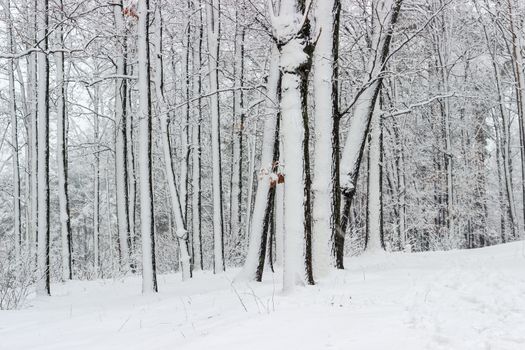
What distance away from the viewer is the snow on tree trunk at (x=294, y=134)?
19.0 feet

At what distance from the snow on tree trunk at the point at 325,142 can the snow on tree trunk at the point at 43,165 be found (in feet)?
19.1

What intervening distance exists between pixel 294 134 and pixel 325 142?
1.78 meters

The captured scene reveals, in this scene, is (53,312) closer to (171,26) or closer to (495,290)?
(495,290)

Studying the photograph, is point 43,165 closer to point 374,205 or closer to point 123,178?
point 123,178

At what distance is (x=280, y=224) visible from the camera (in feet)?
33.0

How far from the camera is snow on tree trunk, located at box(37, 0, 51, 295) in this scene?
32.5 ft

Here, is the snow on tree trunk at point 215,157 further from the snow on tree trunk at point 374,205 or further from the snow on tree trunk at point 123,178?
the snow on tree trunk at point 374,205

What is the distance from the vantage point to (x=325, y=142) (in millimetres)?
7586

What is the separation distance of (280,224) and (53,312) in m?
4.59

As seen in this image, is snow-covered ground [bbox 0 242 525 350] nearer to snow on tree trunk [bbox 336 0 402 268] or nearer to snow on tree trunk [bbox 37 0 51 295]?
snow on tree trunk [bbox 336 0 402 268]

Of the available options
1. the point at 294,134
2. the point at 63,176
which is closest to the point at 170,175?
the point at 63,176

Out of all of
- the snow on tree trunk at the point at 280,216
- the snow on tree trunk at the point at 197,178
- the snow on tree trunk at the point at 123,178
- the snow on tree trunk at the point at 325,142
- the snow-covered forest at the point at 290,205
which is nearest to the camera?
the snow-covered forest at the point at 290,205

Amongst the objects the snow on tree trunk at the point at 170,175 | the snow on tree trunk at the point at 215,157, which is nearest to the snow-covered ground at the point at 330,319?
the snow on tree trunk at the point at 170,175

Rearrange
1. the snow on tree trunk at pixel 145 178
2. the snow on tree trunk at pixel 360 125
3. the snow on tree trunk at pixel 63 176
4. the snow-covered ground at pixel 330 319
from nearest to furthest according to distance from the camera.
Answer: the snow-covered ground at pixel 330 319, the snow on tree trunk at pixel 360 125, the snow on tree trunk at pixel 145 178, the snow on tree trunk at pixel 63 176
